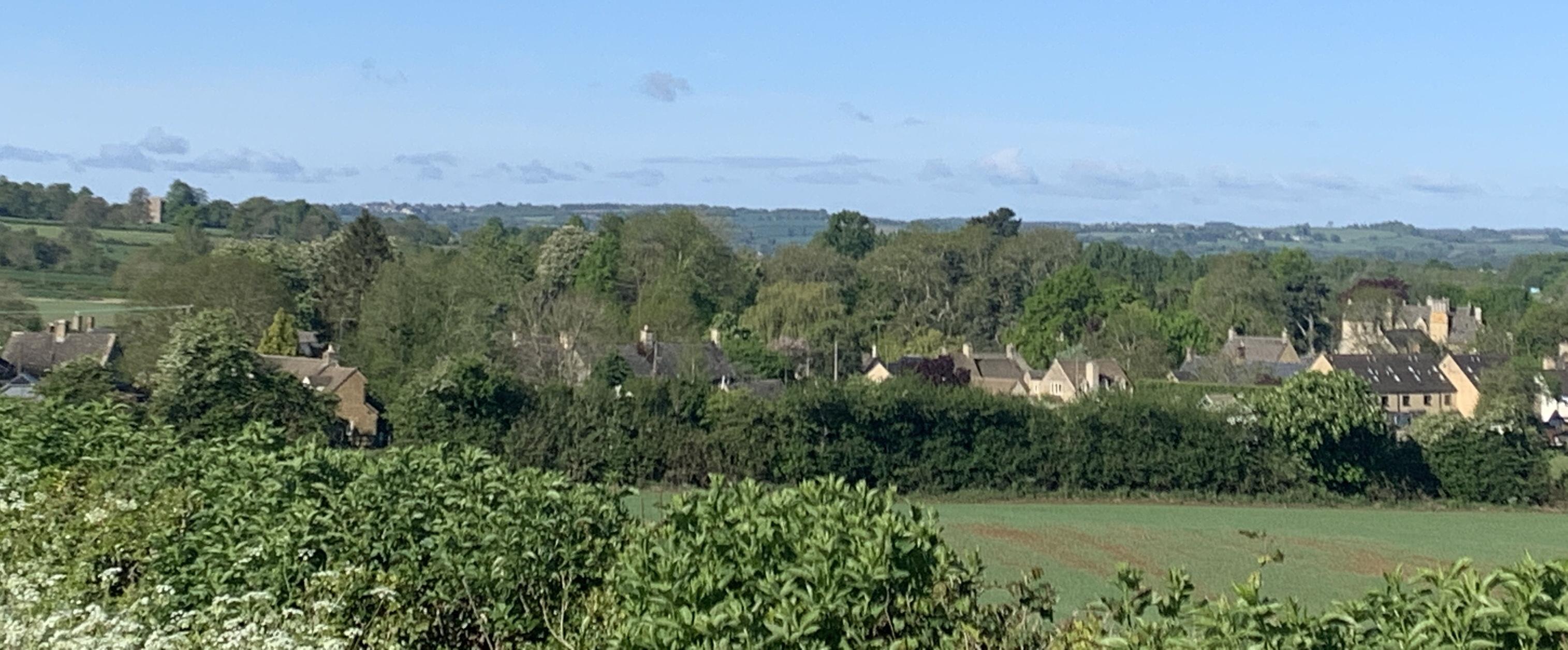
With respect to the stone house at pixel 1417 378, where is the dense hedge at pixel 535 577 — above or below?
above

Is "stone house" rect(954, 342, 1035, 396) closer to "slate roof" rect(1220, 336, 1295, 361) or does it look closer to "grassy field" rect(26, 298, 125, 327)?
"slate roof" rect(1220, 336, 1295, 361)

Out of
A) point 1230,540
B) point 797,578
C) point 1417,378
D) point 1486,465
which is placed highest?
point 797,578

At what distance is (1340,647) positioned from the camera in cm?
624

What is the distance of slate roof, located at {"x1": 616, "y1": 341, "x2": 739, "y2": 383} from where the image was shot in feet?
202

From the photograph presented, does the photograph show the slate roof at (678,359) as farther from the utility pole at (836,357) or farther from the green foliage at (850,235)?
the green foliage at (850,235)

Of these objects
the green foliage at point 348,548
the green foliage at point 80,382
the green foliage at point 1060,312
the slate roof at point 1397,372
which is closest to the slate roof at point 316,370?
the green foliage at point 80,382

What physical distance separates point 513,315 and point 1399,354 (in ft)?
113

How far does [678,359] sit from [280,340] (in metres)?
13.9

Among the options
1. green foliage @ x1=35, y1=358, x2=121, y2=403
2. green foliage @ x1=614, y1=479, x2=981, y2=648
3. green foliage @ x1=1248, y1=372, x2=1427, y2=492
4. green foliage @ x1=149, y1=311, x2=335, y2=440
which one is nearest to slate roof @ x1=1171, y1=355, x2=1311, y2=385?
green foliage @ x1=1248, y1=372, x2=1427, y2=492

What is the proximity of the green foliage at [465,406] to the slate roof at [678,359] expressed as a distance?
18.1 metres

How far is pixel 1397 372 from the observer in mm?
66188

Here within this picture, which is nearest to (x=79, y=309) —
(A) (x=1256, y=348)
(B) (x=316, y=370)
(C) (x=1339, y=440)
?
(B) (x=316, y=370)

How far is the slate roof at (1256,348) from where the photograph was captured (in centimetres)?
7712

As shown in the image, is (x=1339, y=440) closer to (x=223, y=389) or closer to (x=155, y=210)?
(x=223, y=389)
